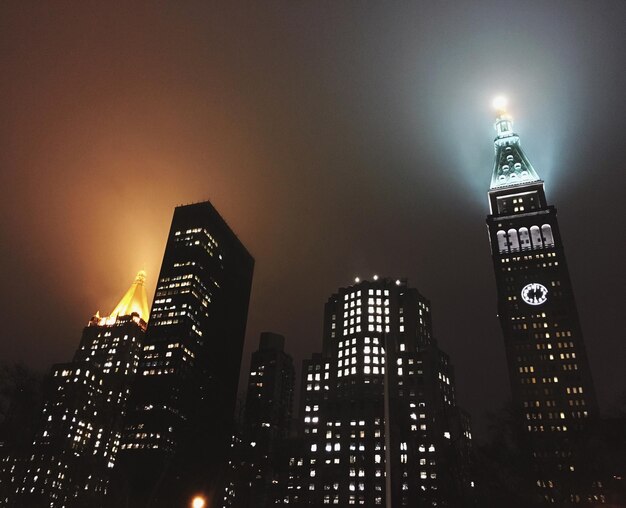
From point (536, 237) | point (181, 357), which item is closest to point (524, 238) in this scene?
point (536, 237)

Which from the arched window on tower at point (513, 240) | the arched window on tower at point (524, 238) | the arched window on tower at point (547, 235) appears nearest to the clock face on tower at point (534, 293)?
the arched window on tower at point (513, 240)

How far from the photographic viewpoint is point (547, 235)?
154 metres

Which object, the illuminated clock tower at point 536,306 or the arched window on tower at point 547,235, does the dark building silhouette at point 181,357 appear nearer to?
the illuminated clock tower at point 536,306

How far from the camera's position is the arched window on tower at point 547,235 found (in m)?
152

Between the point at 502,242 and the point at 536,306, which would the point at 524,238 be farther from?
the point at 536,306

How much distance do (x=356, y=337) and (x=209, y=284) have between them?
61.6m

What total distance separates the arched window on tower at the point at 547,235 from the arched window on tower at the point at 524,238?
4275 millimetres

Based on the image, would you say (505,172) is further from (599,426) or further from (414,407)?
(599,426)

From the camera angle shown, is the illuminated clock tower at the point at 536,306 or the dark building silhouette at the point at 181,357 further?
the dark building silhouette at the point at 181,357

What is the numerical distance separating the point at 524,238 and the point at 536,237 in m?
3.32

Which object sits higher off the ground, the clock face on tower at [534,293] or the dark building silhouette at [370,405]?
the clock face on tower at [534,293]

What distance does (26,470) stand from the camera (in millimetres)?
47688

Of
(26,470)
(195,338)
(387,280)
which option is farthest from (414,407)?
(26,470)

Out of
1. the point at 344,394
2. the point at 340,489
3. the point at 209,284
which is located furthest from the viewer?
the point at 209,284
